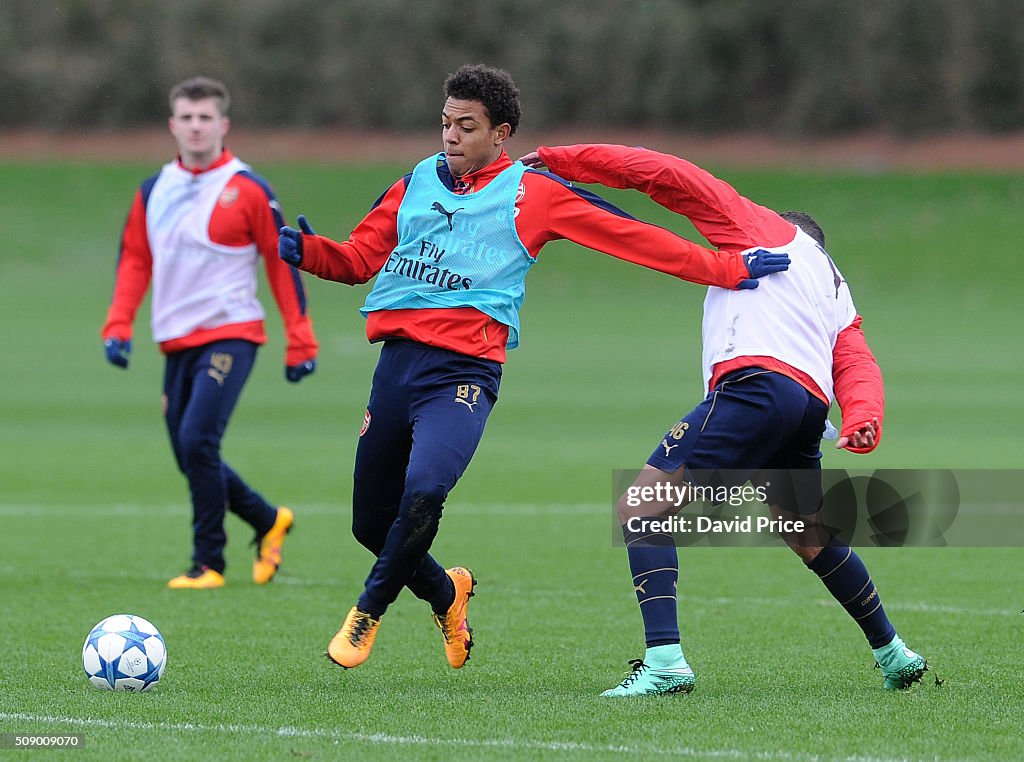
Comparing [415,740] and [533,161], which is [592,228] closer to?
[533,161]

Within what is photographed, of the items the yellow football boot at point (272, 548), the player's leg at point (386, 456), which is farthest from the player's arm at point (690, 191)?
the yellow football boot at point (272, 548)

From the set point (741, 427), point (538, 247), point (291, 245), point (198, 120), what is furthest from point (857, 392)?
point (198, 120)

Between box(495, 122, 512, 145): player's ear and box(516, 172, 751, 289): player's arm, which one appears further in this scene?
box(495, 122, 512, 145): player's ear

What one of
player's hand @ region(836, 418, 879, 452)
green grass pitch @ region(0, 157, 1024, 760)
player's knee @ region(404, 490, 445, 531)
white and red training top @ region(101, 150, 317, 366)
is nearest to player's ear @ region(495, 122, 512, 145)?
player's knee @ region(404, 490, 445, 531)

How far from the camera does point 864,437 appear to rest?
594 cm

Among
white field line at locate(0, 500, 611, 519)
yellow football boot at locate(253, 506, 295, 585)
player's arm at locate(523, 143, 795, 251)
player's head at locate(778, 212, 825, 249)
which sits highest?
player's arm at locate(523, 143, 795, 251)

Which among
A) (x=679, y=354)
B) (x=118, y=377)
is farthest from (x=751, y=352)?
(x=679, y=354)

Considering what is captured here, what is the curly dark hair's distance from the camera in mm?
6359

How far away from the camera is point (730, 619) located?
323 inches

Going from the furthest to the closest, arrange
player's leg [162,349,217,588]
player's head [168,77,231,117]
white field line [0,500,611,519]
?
white field line [0,500,611,519], player's head [168,77,231,117], player's leg [162,349,217,588]

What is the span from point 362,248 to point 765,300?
1.62m

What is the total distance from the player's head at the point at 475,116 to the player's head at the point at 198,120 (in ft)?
11.2

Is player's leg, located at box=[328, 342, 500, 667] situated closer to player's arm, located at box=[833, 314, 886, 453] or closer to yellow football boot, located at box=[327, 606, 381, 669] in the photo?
yellow football boot, located at box=[327, 606, 381, 669]

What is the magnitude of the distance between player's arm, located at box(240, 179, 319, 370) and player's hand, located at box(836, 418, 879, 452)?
4305mm
